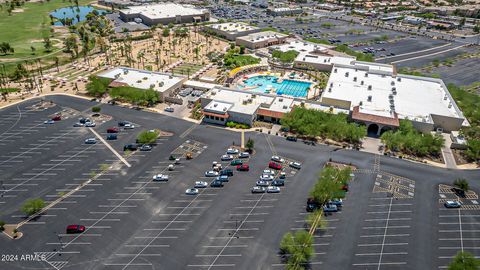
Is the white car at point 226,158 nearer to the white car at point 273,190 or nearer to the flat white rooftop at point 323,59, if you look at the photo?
the white car at point 273,190

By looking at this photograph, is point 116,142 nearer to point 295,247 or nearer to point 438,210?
point 295,247

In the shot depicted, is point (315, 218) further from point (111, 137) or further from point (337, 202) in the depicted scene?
point (111, 137)

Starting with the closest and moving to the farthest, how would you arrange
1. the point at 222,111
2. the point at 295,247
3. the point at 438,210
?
the point at 295,247 → the point at 438,210 → the point at 222,111

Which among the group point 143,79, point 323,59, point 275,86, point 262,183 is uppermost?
point 323,59

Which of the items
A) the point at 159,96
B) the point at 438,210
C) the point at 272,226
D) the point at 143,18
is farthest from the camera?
the point at 143,18

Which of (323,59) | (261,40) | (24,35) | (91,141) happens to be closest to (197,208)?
(91,141)

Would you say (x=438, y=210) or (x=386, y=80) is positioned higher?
(x=386, y=80)

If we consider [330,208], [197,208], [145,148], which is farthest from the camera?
[145,148]

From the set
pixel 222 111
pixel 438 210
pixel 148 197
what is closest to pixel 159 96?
pixel 222 111
